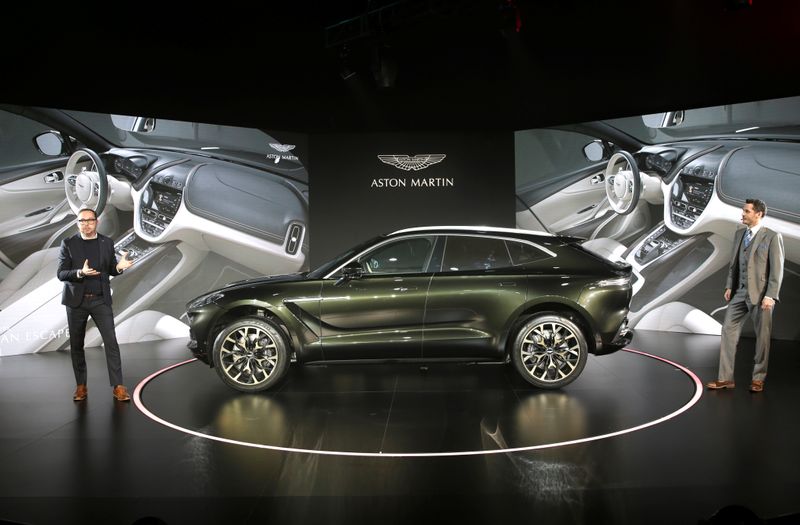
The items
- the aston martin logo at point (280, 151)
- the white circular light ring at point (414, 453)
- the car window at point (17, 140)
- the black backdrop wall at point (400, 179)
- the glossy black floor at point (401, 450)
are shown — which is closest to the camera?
the glossy black floor at point (401, 450)

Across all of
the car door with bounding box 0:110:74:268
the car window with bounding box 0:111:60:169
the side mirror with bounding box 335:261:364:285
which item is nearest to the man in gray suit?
the side mirror with bounding box 335:261:364:285

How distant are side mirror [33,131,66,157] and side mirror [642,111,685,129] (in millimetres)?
7606

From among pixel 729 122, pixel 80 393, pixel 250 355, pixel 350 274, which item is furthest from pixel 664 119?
pixel 80 393

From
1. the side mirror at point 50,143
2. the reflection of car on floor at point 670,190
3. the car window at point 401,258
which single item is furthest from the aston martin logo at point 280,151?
the car window at point 401,258

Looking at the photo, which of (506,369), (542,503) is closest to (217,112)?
(506,369)

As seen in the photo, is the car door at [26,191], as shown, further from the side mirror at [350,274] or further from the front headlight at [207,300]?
the side mirror at [350,274]

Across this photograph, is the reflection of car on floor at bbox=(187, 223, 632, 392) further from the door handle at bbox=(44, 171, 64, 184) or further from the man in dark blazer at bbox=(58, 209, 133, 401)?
the door handle at bbox=(44, 171, 64, 184)

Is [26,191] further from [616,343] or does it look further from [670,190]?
[670,190]

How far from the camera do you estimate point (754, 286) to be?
515cm

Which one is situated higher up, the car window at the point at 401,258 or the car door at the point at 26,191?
the car door at the point at 26,191

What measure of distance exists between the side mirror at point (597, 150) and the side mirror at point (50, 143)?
7.02m

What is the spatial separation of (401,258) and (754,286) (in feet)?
9.86

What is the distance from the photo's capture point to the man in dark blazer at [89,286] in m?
5.18

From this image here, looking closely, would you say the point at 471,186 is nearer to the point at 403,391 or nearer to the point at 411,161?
the point at 411,161
